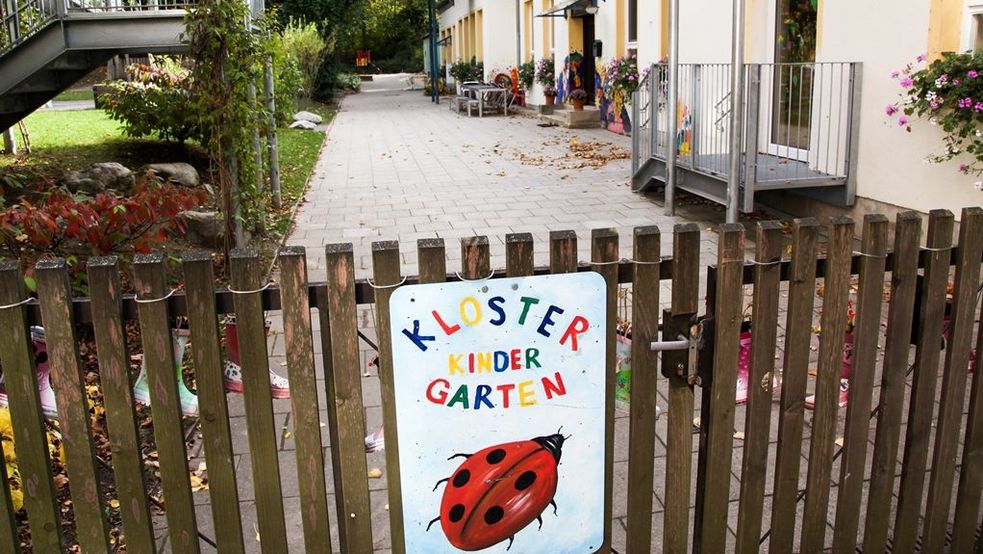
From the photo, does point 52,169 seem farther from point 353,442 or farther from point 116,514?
point 353,442

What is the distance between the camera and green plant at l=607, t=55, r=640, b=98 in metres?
14.1

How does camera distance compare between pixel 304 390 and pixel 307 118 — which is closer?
pixel 304 390

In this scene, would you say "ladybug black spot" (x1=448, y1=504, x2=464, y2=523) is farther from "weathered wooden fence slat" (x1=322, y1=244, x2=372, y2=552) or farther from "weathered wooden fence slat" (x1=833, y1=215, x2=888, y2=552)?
"weathered wooden fence slat" (x1=833, y1=215, x2=888, y2=552)

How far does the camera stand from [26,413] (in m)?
2.17

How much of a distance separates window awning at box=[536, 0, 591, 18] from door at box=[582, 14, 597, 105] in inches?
21.5

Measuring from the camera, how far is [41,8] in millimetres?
8523

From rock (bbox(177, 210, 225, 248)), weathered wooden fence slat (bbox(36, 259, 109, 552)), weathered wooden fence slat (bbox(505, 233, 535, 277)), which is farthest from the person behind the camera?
rock (bbox(177, 210, 225, 248))

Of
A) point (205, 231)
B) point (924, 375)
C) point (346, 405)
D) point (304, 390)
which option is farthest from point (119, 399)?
point (205, 231)

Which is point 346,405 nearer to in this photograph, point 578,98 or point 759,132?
point 759,132

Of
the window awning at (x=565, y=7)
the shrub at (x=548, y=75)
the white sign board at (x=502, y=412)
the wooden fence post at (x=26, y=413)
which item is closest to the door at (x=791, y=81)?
the white sign board at (x=502, y=412)

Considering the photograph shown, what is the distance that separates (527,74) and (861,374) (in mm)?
20217

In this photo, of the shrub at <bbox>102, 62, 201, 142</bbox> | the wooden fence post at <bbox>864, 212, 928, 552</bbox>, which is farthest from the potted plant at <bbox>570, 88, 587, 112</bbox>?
the wooden fence post at <bbox>864, 212, 928, 552</bbox>

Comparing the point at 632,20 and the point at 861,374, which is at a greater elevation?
the point at 632,20

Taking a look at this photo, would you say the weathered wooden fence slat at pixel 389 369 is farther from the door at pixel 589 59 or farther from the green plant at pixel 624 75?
the door at pixel 589 59
